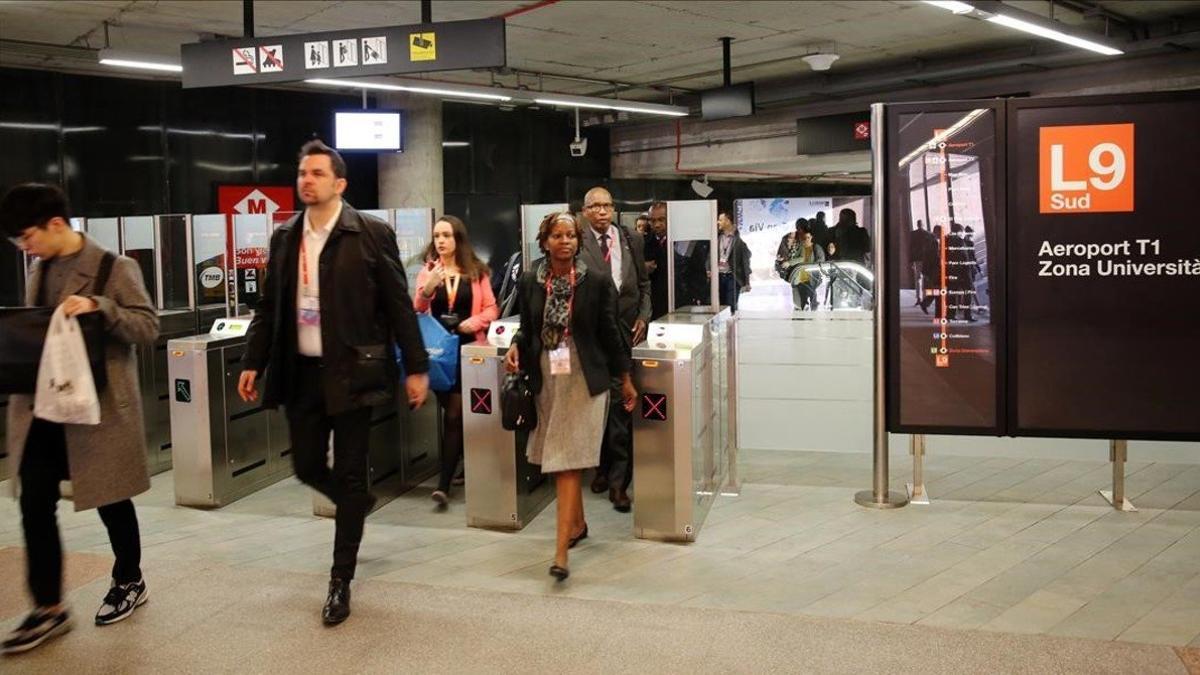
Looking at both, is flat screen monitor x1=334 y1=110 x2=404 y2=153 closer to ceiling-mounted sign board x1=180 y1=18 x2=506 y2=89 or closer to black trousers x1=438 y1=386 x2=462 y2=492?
ceiling-mounted sign board x1=180 y1=18 x2=506 y2=89

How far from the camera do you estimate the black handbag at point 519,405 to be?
13.3 feet

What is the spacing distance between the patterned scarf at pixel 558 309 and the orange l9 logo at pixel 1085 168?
7.42ft

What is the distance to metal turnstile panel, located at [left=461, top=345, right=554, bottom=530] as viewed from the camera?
4.80 m

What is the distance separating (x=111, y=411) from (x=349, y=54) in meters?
3.19

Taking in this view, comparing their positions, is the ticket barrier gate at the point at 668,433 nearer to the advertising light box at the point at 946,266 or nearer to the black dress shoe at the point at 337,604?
the advertising light box at the point at 946,266

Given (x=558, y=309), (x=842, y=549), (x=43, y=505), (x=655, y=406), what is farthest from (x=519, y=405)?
(x=43, y=505)

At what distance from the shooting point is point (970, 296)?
486 cm

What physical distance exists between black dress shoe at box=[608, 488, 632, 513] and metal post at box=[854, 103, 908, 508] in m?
1.14

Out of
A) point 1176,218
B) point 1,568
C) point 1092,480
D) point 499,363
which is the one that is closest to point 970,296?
point 1176,218

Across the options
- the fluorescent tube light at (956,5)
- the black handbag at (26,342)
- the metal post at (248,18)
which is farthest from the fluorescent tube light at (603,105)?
the black handbag at (26,342)

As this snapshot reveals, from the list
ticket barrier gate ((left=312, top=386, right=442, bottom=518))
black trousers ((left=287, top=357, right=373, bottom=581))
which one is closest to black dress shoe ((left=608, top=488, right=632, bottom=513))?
ticket barrier gate ((left=312, top=386, right=442, bottom=518))

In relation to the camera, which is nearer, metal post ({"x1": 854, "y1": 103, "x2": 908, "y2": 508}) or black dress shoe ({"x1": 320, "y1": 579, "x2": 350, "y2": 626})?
black dress shoe ({"x1": 320, "y1": 579, "x2": 350, "y2": 626})

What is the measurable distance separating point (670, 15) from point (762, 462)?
4531 mm

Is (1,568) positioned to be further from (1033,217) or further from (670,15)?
(670,15)
